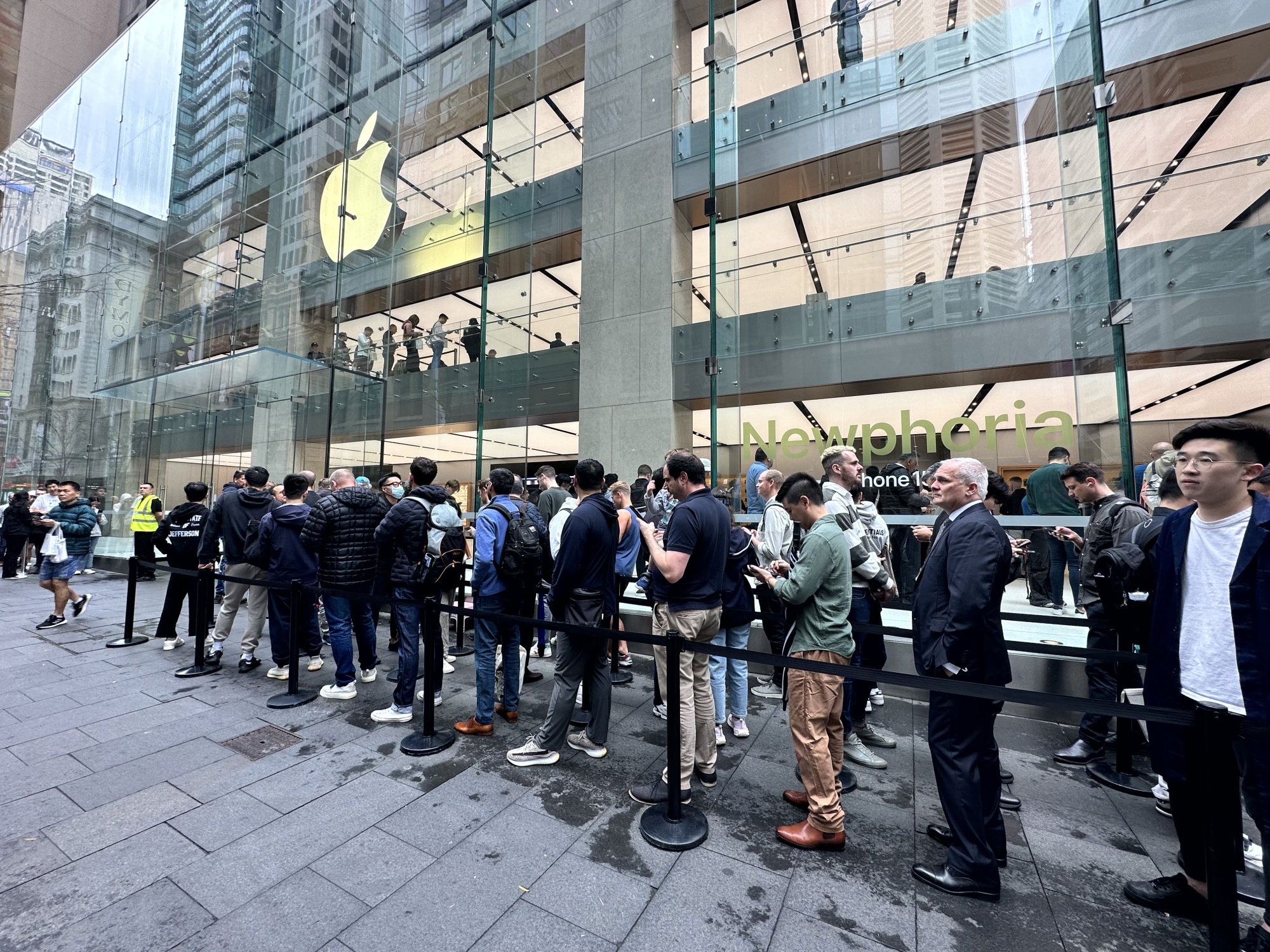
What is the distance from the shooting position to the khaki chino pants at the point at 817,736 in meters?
2.71

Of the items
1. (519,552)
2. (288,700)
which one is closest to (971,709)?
(519,552)

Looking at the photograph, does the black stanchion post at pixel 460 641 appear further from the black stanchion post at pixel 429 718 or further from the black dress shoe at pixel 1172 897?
the black dress shoe at pixel 1172 897

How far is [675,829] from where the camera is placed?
279 centimetres

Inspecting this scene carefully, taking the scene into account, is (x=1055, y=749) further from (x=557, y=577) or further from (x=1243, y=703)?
(x=557, y=577)

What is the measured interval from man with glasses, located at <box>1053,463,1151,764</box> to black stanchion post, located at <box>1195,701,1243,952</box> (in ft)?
6.96

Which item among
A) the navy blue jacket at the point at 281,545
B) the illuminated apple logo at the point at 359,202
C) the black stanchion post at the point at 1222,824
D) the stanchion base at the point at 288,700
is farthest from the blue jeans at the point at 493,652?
the illuminated apple logo at the point at 359,202

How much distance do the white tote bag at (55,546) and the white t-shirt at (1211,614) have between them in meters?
11.3

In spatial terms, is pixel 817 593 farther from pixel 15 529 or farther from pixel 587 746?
pixel 15 529

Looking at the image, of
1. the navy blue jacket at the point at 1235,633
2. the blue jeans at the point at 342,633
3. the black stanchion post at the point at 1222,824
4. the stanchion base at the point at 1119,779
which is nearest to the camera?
the black stanchion post at the point at 1222,824

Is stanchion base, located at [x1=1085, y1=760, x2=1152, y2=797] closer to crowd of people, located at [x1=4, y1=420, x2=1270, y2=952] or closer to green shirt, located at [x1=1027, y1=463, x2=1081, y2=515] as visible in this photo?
crowd of people, located at [x1=4, y1=420, x2=1270, y2=952]

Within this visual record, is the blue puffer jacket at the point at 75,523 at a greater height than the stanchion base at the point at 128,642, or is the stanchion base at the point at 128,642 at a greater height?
the blue puffer jacket at the point at 75,523

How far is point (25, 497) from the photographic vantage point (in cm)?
1131

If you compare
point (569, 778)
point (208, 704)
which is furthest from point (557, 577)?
point (208, 704)

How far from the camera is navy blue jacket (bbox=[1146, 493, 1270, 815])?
1956 mm
